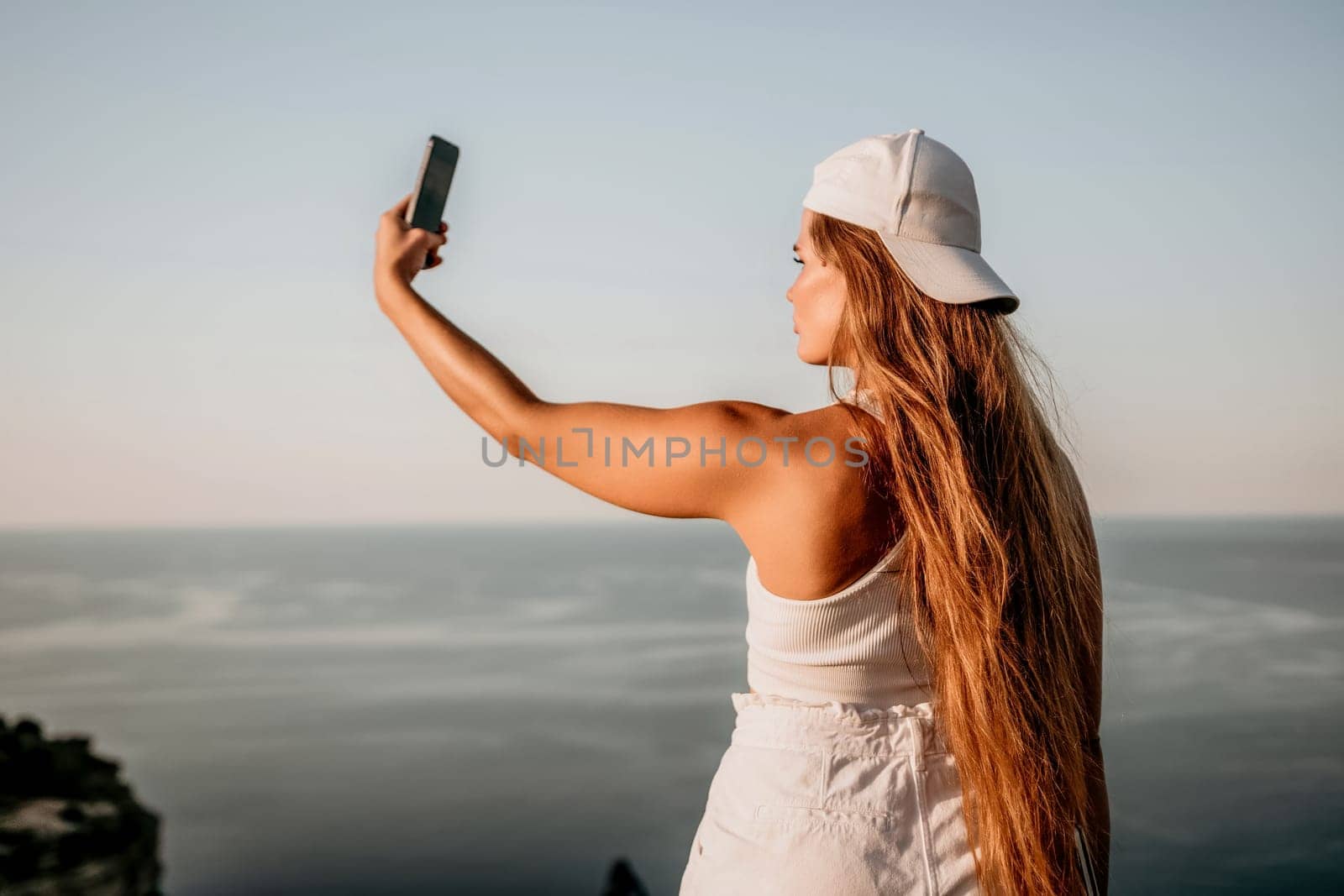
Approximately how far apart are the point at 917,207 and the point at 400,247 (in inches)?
28.9

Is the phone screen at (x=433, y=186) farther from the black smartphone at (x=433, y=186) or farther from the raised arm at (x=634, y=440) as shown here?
the raised arm at (x=634, y=440)

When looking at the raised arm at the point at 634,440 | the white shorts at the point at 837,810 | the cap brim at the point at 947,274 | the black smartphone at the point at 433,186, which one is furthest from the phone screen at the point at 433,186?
the white shorts at the point at 837,810

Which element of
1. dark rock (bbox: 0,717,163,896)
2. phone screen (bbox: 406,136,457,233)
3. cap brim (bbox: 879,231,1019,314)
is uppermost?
phone screen (bbox: 406,136,457,233)

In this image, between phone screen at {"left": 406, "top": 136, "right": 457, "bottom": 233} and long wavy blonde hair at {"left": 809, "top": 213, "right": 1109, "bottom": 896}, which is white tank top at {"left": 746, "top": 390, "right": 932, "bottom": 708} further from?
phone screen at {"left": 406, "top": 136, "right": 457, "bottom": 233}

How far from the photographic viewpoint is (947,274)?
154cm

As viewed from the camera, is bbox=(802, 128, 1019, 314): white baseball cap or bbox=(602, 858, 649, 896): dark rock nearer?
bbox=(802, 128, 1019, 314): white baseball cap

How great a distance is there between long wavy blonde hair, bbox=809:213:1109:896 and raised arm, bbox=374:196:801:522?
0.54 feet

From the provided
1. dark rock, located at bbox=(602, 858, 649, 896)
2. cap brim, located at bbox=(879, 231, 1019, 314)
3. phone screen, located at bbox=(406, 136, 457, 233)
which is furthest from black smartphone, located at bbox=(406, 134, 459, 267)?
dark rock, located at bbox=(602, 858, 649, 896)

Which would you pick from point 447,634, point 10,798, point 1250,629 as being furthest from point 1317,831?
point 447,634

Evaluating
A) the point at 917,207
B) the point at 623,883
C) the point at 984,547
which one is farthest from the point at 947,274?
the point at 623,883

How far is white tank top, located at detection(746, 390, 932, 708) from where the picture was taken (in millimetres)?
1426

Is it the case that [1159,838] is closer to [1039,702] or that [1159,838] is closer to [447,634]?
[1039,702]

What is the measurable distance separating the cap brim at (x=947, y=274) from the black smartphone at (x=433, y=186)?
0.64 metres

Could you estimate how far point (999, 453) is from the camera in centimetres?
157
